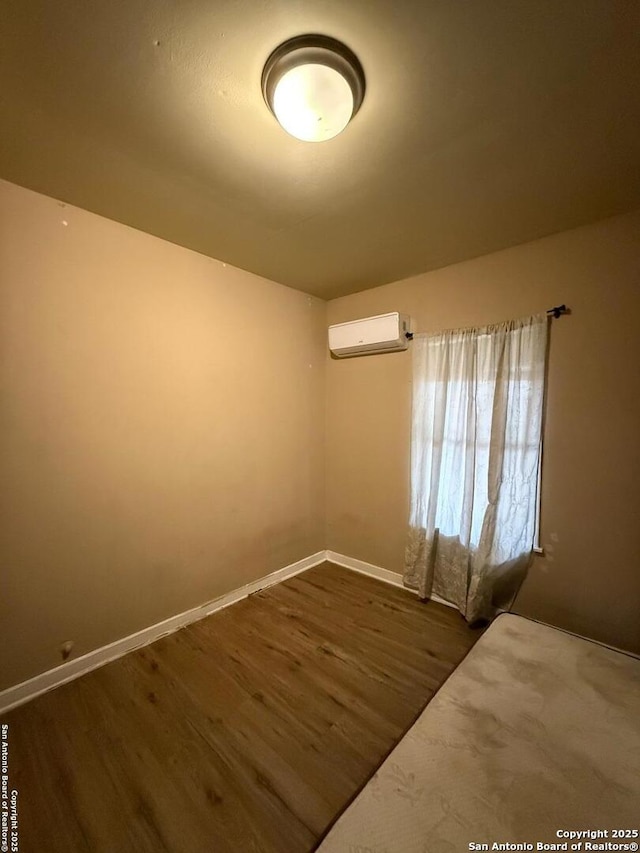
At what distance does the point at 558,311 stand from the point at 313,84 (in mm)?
1795

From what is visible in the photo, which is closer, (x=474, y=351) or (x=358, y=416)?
(x=474, y=351)

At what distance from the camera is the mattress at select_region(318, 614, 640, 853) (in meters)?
1.05

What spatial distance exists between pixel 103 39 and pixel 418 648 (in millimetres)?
2985

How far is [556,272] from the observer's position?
2.05m

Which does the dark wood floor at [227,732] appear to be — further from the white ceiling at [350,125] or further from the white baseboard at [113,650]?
the white ceiling at [350,125]

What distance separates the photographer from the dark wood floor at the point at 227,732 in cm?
114

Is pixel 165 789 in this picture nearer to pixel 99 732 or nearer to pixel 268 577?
pixel 99 732

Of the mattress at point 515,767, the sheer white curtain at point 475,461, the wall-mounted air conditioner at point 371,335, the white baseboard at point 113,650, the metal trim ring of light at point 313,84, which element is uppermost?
the metal trim ring of light at point 313,84

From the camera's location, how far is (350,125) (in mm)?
1276

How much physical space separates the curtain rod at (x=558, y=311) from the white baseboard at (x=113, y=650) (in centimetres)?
276

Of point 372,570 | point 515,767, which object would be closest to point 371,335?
point 372,570

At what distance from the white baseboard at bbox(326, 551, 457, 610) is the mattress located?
0.89m

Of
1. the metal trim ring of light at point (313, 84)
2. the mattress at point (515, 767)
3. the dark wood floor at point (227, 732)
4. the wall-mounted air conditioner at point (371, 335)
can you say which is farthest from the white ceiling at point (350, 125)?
the dark wood floor at point (227, 732)

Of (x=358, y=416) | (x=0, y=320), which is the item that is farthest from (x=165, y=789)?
(x=358, y=416)
